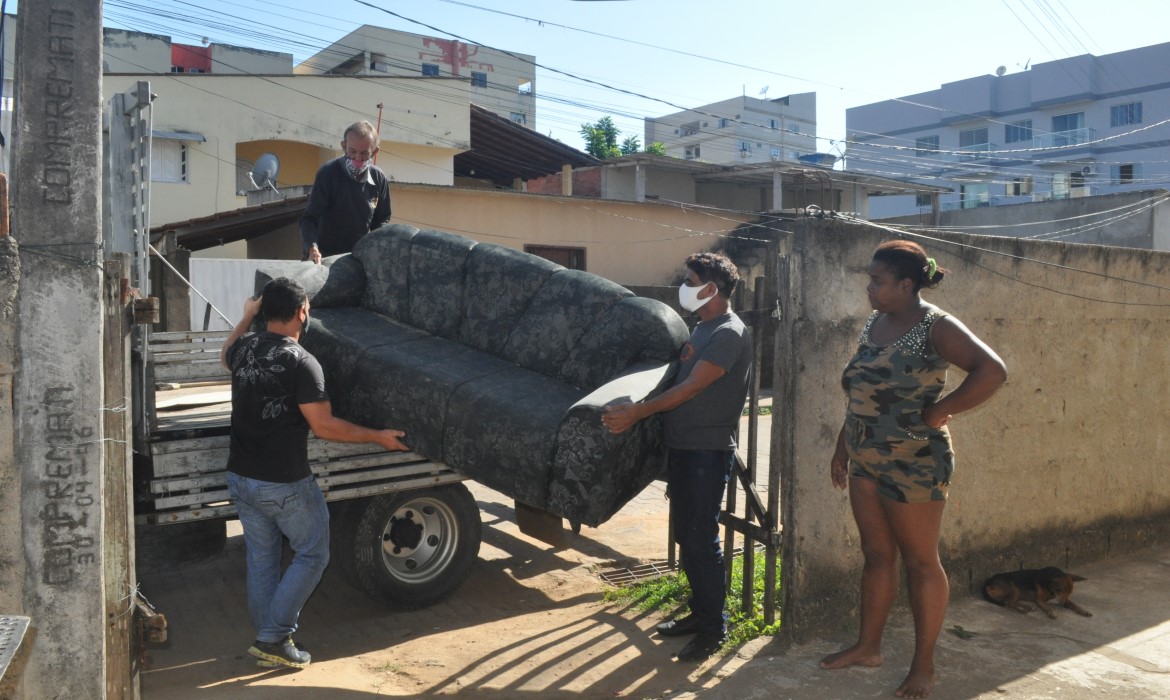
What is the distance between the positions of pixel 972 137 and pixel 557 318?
157 ft

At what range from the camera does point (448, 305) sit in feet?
17.2

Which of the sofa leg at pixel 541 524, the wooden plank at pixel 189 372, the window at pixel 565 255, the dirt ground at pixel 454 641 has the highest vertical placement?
the window at pixel 565 255

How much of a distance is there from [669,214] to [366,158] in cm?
1287

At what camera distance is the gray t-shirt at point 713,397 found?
4.26m

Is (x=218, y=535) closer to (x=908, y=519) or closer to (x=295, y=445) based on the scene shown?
(x=295, y=445)

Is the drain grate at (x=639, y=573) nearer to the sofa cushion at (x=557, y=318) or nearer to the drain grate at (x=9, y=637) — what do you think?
the sofa cushion at (x=557, y=318)

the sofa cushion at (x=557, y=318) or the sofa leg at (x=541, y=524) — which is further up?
the sofa cushion at (x=557, y=318)

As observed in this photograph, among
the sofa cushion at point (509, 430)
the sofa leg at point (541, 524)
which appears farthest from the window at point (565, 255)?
the sofa cushion at point (509, 430)

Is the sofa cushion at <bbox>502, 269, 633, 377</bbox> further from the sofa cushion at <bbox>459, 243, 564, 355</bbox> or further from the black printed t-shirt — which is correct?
the black printed t-shirt

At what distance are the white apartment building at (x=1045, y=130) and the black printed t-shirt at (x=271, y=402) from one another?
3680 centimetres

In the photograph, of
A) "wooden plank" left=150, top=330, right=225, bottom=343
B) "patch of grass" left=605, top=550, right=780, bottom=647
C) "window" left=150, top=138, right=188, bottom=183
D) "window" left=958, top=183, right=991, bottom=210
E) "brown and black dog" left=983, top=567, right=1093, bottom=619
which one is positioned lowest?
"patch of grass" left=605, top=550, right=780, bottom=647

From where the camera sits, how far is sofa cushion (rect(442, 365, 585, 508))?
4227 millimetres

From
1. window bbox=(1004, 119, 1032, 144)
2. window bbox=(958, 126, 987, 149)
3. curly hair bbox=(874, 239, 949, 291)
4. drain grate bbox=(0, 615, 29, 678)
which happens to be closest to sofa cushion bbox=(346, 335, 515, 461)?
curly hair bbox=(874, 239, 949, 291)

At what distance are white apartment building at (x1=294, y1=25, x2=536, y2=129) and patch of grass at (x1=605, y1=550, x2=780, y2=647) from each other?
27.0 metres
